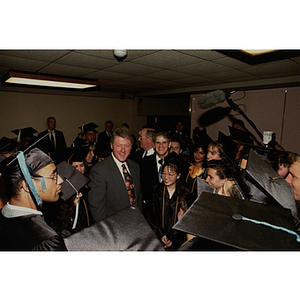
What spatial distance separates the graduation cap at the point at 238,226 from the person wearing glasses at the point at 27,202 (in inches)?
27.8

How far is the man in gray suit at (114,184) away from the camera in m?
1.81

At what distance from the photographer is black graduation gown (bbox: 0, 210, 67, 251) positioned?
0.97 metres

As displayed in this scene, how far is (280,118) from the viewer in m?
4.65

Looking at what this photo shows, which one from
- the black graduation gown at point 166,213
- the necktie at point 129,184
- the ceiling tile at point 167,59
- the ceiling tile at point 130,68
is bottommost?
the black graduation gown at point 166,213

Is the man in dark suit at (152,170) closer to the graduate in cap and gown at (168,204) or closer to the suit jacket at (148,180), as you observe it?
the suit jacket at (148,180)

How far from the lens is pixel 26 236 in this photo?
101 centimetres

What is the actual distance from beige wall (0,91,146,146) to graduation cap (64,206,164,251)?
570cm

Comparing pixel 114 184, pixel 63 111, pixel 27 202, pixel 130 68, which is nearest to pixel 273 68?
pixel 130 68

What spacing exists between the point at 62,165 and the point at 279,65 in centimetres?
358

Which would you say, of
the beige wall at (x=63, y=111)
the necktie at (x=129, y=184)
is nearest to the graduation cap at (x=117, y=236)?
the necktie at (x=129, y=184)

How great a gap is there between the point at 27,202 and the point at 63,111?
571 centimetres

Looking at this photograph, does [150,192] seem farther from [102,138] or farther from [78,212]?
[102,138]

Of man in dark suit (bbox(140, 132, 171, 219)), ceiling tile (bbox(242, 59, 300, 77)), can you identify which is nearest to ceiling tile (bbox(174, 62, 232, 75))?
ceiling tile (bbox(242, 59, 300, 77))

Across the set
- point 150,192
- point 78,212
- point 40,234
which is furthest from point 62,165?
point 150,192
